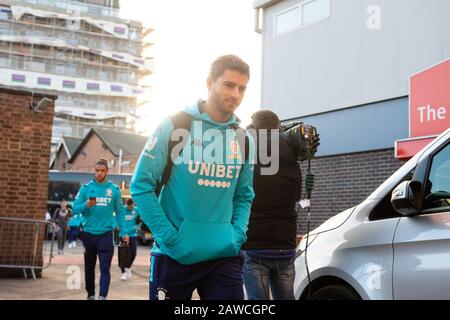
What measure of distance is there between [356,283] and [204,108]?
150 centimetres

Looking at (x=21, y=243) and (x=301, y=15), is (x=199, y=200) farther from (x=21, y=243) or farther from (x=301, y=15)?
(x=301, y=15)

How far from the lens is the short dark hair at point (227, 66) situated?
3.03m

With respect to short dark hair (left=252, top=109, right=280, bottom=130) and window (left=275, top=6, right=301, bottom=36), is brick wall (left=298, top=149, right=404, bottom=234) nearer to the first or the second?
window (left=275, top=6, right=301, bottom=36)

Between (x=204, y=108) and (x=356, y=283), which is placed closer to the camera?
(x=204, y=108)

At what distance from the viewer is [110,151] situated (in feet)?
184

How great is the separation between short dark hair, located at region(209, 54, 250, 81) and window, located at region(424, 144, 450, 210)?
1267 millimetres

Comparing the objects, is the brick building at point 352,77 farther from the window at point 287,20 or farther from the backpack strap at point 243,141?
the backpack strap at point 243,141

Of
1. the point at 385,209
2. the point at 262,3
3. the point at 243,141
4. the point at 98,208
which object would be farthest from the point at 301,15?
the point at 243,141

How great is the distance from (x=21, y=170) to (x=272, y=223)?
790 cm

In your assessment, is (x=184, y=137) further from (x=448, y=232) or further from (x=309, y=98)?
(x=309, y=98)

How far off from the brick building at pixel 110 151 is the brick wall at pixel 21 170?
132 feet

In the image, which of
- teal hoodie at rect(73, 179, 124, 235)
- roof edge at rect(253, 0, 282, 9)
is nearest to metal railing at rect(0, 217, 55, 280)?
teal hoodie at rect(73, 179, 124, 235)
